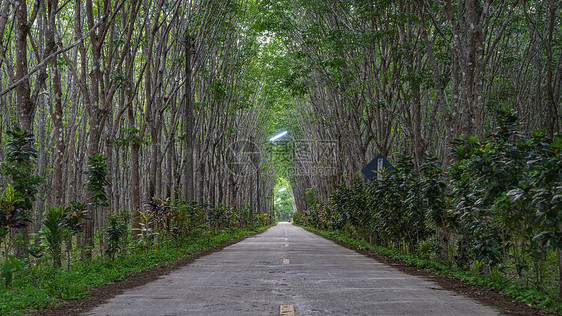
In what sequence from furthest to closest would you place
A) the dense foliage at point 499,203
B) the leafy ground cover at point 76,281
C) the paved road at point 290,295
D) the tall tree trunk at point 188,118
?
the tall tree trunk at point 188,118 → the leafy ground cover at point 76,281 → the dense foliage at point 499,203 → the paved road at point 290,295

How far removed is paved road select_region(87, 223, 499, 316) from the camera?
5781 millimetres

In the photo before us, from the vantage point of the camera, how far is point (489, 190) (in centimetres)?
744

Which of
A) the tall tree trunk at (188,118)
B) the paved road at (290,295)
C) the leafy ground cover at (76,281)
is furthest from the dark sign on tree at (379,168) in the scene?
the tall tree trunk at (188,118)

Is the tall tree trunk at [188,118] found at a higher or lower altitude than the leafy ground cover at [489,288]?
higher

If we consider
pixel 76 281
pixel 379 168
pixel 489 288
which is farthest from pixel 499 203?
pixel 379 168

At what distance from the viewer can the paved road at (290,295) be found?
5.78 meters

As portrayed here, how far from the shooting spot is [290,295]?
22.5 ft

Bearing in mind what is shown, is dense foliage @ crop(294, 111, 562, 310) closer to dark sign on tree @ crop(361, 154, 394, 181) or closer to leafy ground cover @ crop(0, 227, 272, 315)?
dark sign on tree @ crop(361, 154, 394, 181)

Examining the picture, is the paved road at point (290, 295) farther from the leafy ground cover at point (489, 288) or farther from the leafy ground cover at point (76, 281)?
the leafy ground cover at point (76, 281)

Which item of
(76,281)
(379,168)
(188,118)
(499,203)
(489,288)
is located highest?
(188,118)

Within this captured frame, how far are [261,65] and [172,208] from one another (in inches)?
691

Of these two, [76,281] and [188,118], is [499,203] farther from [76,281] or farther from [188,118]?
[188,118]


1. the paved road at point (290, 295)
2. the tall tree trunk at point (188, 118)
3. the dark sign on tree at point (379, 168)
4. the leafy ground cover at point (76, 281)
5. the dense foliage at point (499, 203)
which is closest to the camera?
the paved road at point (290, 295)

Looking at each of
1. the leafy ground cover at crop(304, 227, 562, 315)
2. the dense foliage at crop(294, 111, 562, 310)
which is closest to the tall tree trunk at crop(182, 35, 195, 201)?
the dense foliage at crop(294, 111, 562, 310)
